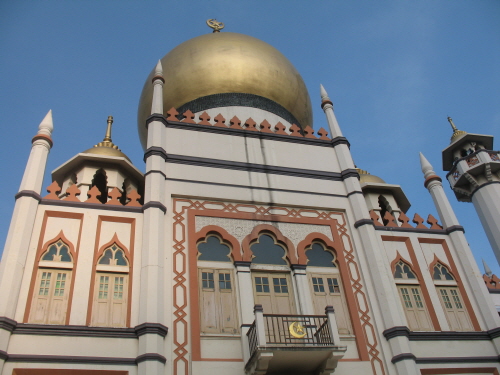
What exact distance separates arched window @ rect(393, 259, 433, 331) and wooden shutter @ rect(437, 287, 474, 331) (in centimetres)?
41

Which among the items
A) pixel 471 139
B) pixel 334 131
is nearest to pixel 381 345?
pixel 334 131

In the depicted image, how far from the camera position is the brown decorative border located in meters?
7.96

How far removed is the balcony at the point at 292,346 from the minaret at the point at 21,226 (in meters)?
3.31

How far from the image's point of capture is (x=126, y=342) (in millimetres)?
7523

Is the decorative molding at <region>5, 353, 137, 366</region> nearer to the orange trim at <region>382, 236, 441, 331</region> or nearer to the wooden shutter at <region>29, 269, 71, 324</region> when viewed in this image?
the wooden shutter at <region>29, 269, 71, 324</region>

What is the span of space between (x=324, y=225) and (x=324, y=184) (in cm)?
102

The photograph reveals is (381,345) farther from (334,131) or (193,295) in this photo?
(334,131)

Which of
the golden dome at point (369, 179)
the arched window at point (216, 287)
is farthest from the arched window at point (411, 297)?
the golden dome at point (369, 179)

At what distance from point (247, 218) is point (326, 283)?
5.95ft

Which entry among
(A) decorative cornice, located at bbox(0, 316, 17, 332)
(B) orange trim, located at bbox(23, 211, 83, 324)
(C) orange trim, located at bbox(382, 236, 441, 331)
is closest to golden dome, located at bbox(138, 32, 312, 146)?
(C) orange trim, located at bbox(382, 236, 441, 331)

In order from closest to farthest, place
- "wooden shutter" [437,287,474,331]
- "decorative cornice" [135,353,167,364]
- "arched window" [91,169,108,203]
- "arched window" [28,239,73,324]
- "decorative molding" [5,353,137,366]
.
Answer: "decorative molding" [5,353,137,366] → "decorative cornice" [135,353,167,364] → "arched window" [28,239,73,324] → "wooden shutter" [437,287,474,331] → "arched window" [91,169,108,203]

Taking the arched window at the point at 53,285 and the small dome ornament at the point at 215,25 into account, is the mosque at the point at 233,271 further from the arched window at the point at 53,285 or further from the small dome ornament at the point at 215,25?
the small dome ornament at the point at 215,25

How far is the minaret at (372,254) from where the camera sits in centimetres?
849

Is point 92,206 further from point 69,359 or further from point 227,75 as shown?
point 227,75
